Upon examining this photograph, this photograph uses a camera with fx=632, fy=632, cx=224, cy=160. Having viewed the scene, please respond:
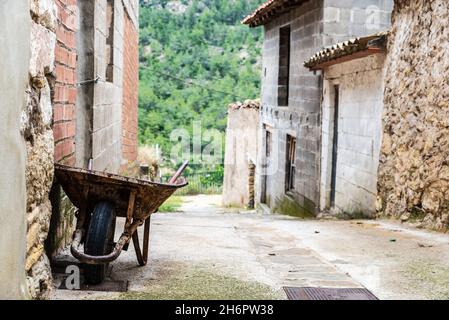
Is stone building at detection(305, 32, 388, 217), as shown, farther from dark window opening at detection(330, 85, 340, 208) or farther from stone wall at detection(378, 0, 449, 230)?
stone wall at detection(378, 0, 449, 230)

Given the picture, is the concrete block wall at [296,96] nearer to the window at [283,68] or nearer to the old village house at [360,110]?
the old village house at [360,110]

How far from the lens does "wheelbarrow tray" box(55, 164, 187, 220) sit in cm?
375

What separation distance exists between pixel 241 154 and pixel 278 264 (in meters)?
13.8

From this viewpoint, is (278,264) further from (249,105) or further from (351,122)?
(249,105)

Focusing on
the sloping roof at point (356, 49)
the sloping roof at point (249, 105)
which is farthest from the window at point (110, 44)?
the sloping roof at point (249, 105)

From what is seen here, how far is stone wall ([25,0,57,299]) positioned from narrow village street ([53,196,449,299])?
55 centimetres

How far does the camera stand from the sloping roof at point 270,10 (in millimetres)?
12227

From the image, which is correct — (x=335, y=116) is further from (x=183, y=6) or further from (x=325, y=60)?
(x=183, y=6)

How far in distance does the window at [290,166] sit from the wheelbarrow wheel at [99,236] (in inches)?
371

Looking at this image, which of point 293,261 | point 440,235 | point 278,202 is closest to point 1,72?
point 293,261

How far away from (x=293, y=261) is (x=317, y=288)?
0.92m

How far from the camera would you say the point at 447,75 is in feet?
20.0

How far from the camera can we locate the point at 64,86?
4.27 meters

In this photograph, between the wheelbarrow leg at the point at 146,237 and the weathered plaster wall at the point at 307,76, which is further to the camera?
the weathered plaster wall at the point at 307,76
